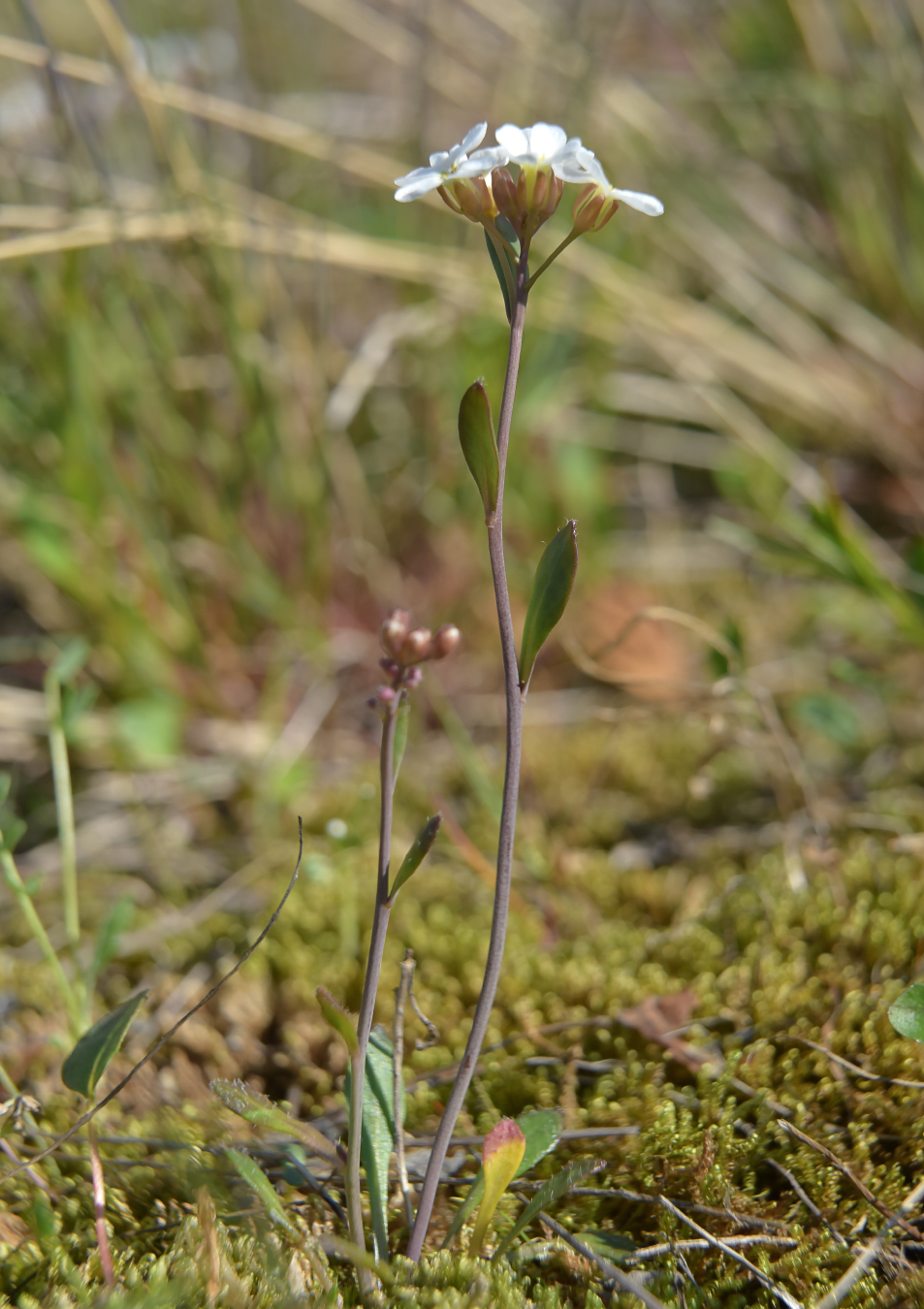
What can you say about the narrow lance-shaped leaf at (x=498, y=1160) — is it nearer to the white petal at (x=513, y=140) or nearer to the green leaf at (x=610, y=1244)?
the green leaf at (x=610, y=1244)

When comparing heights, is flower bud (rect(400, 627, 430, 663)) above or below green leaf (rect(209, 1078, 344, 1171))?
above

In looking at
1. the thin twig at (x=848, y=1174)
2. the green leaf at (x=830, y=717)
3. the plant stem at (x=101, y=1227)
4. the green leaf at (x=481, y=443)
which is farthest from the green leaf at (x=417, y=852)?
the green leaf at (x=830, y=717)

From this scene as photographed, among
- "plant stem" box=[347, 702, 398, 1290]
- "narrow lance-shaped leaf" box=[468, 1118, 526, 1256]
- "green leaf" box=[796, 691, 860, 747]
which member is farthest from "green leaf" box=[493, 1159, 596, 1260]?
"green leaf" box=[796, 691, 860, 747]

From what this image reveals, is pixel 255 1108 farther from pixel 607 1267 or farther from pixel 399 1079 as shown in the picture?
pixel 607 1267

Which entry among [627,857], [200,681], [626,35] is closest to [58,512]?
[200,681]

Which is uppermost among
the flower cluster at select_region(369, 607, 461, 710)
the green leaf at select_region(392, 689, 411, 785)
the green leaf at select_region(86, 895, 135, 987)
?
the flower cluster at select_region(369, 607, 461, 710)

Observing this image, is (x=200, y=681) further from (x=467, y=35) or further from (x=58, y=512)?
(x=467, y=35)

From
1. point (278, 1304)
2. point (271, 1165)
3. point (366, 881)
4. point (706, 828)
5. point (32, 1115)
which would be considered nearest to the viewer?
point (278, 1304)

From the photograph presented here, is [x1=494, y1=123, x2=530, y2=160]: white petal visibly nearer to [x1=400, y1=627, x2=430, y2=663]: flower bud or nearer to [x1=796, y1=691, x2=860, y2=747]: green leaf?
[x1=400, y1=627, x2=430, y2=663]: flower bud
